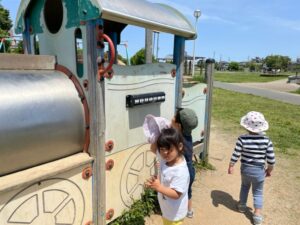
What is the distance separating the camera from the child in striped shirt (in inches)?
→ 114

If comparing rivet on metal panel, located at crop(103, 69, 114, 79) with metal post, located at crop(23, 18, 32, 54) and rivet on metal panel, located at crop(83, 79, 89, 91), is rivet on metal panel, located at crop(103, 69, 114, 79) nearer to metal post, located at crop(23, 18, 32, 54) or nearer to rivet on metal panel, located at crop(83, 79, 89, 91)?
rivet on metal panel, located at crop(83, 79, 89, 91)

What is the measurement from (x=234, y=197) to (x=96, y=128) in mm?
2198

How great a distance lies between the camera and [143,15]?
242cm

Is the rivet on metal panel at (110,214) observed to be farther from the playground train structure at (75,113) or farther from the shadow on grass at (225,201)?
the shadow on grass at (225,201)

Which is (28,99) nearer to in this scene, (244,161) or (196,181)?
(244,161)

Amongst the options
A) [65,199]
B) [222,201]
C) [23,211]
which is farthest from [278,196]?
[23,211]

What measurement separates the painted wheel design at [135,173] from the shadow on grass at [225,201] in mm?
937

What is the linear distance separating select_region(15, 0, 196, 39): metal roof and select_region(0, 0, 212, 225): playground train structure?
0.01m

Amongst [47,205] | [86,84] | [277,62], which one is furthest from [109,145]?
[277,62]

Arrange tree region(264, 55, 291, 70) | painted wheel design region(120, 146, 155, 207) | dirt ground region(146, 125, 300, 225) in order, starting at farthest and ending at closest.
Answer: tree region(264, 55, 291, 70)
dirt ground region(146, 125, 300, 225)
painted wheel design region(120, 146, 155, 207)

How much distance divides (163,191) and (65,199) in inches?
29.6

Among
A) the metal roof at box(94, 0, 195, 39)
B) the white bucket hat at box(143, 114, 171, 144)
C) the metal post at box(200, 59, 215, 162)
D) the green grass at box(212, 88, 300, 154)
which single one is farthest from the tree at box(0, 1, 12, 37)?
the white bucket hat at box(143, 114, 171, 144)

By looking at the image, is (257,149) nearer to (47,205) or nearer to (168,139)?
(168,139)

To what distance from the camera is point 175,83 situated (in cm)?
324
